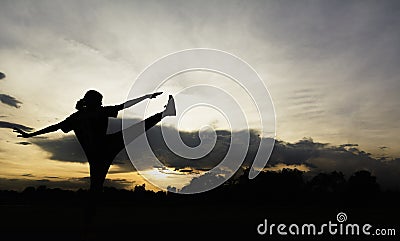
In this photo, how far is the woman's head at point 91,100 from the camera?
685 centimetres

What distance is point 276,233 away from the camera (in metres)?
10.2

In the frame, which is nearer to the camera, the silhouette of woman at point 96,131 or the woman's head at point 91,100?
the silhouette of woman at point 96,131

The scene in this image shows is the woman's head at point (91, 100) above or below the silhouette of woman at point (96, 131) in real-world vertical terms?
above

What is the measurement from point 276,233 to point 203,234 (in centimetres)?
210

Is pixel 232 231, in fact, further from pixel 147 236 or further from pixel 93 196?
pixel 93 196

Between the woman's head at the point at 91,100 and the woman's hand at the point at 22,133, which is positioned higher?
the woman's head at the point at 91,100

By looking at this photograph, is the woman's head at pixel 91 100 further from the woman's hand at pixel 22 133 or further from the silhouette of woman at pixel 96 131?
the woman's hand at pixel 22 133

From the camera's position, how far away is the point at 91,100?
685 cm

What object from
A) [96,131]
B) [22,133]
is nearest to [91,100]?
[96,131]

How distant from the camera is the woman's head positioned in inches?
270

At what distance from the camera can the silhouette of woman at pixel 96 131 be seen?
6.54m

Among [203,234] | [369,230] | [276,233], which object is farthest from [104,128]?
[369,230]

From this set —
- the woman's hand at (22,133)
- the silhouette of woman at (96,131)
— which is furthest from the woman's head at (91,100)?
the woman's hand at (22,133)

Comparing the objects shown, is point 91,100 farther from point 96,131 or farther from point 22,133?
point 22,133
